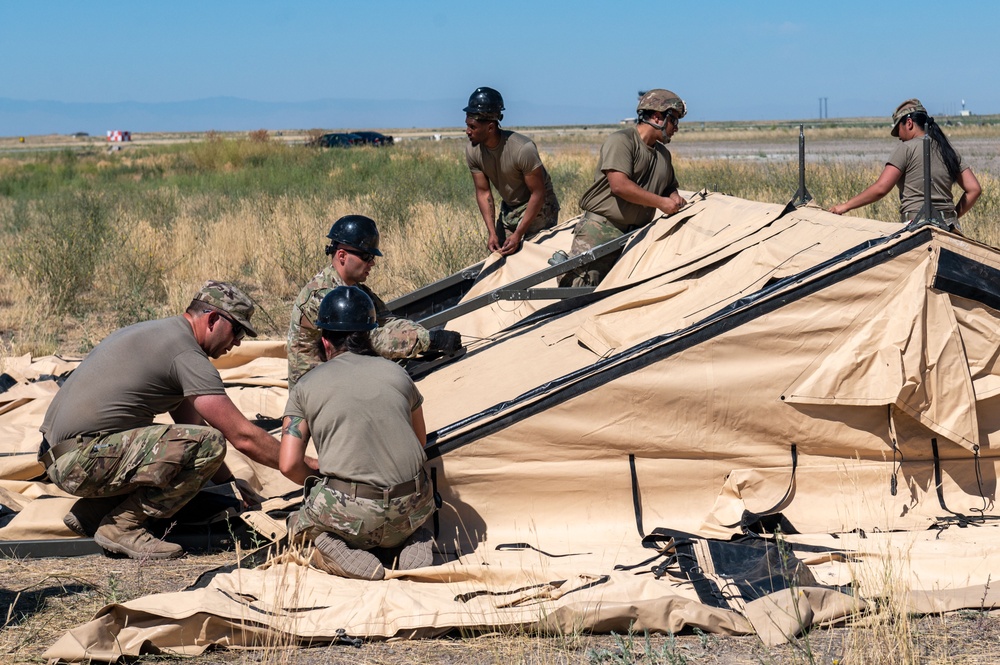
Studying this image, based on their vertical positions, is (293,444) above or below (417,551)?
above

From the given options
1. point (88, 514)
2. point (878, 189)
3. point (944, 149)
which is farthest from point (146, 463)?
point (944, 149)

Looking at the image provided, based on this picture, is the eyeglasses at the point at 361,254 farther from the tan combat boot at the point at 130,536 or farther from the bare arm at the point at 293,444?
the tan combat boot at the point at 130,536

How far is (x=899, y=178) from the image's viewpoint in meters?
6.68

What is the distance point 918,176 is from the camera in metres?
6.58

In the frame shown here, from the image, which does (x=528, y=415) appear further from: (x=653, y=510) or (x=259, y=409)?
(x=259, y=409)

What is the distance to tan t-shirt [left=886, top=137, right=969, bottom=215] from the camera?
6477 millimetres

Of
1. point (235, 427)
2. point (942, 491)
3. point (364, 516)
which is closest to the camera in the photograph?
point (364, 516)

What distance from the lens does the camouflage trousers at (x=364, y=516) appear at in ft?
12.7

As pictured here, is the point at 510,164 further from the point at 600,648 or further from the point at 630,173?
the point at 600,648

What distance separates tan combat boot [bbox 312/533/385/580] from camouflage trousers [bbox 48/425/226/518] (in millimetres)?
711

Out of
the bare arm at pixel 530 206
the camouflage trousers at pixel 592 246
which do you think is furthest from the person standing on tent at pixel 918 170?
the bare arm at pixel 530 206

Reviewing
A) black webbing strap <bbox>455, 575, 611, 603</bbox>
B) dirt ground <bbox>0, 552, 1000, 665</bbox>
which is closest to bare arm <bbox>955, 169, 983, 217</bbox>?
dirt ground <bbox>0, 552, 1000, 665</bbox>

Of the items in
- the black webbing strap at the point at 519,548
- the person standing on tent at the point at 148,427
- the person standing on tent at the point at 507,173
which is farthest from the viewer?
the person standing on tent at the point at 507,173

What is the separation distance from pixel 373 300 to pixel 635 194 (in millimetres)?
2089
